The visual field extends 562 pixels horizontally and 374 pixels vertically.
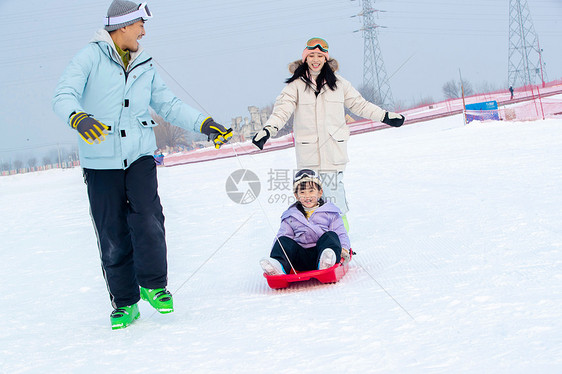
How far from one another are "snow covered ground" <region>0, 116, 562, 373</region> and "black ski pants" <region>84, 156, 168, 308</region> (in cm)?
26

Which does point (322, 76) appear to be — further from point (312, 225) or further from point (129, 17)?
point (129, 17)

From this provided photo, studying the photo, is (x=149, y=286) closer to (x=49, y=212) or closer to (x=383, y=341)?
(x=383, y=341)

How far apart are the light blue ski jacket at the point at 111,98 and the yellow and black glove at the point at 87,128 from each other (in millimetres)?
187

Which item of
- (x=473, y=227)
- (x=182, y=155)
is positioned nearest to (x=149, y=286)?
(x=473, y=227)

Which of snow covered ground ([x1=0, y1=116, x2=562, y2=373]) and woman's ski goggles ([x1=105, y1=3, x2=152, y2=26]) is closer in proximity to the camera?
snow covered ground ([x1=0, y1=116, x2=562, y2=373])

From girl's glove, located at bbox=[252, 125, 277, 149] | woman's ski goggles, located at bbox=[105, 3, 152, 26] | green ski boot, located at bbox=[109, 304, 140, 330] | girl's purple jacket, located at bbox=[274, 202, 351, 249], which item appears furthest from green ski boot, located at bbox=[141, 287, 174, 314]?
woman's ski goggles, located at bbox=[105, 3, 152, 26]

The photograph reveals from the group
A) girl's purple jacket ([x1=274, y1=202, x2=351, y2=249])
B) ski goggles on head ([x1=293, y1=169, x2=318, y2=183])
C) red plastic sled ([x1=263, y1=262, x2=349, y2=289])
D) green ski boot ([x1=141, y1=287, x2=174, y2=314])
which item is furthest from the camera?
ski goggles on head ([x1=293, y1=169, x2=318, y2=183])

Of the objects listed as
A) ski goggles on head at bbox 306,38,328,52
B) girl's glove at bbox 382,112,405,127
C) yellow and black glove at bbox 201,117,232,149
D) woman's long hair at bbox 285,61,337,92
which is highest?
ski goggles on head at bbox 306,38,328,52

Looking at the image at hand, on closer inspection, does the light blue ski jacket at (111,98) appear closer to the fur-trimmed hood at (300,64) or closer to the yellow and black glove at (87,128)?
the yellow and black glove at (87,128)

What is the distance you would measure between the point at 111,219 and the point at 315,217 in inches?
58.4

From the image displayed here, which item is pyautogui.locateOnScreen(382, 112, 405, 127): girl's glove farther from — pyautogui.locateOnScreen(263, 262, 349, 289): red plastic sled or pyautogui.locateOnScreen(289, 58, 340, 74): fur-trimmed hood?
pyautogui.locateOnScreen(263, 262, 349, 289): red plastic sled

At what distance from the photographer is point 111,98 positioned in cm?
302

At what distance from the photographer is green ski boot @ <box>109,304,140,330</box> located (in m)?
3.04

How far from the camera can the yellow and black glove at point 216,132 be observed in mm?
3182
